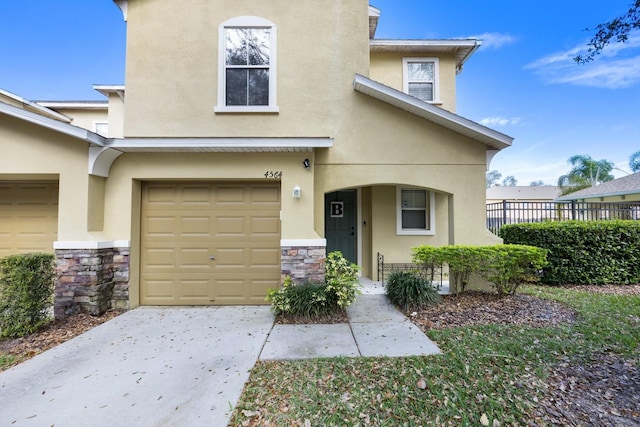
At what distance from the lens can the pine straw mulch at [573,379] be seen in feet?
8.91

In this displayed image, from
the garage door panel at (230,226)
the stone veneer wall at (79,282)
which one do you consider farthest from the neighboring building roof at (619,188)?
the stone veneer wall at (79,282)

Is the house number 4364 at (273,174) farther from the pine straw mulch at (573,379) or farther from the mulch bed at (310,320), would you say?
the pine straw mulch at (573,379)

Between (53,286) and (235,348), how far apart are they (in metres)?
4.00

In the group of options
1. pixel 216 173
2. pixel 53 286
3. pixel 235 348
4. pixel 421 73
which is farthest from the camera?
pixel 421 73

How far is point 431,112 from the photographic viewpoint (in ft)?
20.2

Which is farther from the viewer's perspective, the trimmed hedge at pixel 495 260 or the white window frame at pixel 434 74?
the white window frame at pixel 434 74

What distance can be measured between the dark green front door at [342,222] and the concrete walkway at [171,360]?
114 inches

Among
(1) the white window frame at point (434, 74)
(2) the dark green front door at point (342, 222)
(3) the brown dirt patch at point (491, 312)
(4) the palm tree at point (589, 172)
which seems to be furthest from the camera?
(4) the palm tree at point (589, 172)

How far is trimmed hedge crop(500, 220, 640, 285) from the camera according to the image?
761 cm

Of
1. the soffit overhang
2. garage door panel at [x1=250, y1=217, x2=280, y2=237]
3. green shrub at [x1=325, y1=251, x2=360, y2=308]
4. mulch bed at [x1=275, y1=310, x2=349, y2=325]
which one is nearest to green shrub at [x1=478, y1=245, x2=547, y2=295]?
green shrub at [x1=325, y1=251, x2=360, y2=308]

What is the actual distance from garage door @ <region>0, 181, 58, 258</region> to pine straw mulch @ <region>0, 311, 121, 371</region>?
7.34 feet

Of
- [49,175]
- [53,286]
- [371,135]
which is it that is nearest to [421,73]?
[371,135]

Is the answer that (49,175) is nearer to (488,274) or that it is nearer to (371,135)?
(371,135)

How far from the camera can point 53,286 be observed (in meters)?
5.37
